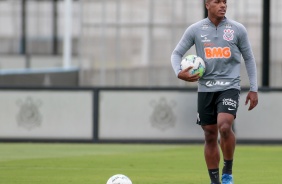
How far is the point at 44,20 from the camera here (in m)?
79.8

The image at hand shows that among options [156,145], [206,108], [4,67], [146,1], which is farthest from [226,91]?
[4,67]

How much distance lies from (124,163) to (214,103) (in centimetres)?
526

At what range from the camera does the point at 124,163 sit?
17922 millimetres

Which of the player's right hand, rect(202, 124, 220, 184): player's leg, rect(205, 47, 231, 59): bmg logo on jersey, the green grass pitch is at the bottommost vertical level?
the green grass pitch

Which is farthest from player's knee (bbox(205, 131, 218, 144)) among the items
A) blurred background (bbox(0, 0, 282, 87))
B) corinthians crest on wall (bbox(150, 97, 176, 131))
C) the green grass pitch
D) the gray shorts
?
blurred background (bbox(0, 0, 282, 87))

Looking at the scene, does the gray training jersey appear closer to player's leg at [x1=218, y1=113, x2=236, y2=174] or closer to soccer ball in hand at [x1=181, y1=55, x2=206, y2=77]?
soccer ball in hand at [x1=181, y1=55, x2=206, y2=77]

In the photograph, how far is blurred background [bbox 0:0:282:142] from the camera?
76.4 ft

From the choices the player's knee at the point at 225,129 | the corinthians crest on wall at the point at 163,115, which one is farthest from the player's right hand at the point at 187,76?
the corinthians crest on wall at the point at 163,115

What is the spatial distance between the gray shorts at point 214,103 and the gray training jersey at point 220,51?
0.06 meters

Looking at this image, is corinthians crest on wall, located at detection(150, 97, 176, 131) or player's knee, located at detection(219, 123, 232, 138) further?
corinthians crest on wall, located at detection(150, 97, 176, 131)

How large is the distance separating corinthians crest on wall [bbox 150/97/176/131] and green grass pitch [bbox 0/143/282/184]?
1.62 ft

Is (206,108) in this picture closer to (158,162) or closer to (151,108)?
(158,162)

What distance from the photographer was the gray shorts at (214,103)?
12.7 m

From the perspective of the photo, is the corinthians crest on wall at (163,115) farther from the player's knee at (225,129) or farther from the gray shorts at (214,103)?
the player's knee at (225,129)
